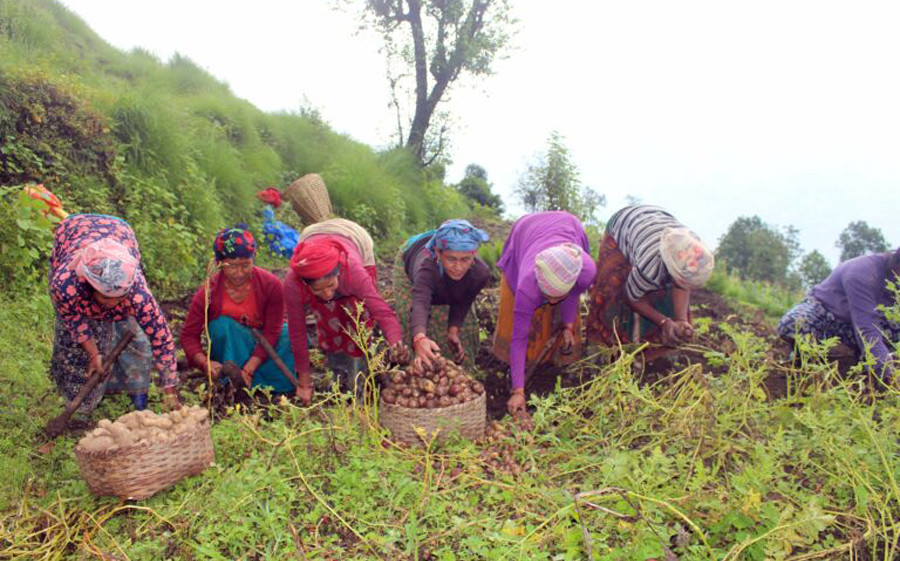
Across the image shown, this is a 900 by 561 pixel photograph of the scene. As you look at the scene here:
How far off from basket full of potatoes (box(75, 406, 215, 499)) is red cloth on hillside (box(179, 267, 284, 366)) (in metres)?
1.04

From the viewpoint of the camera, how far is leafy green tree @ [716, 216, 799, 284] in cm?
1903

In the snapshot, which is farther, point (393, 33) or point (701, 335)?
point (393, 33)

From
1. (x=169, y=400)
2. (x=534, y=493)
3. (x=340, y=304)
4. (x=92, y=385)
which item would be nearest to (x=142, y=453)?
(x=169, y=400)

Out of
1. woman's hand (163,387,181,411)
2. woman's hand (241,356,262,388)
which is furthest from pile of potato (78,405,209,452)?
woman's hand (241,356,262,388)

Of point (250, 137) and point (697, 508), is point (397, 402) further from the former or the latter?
point (250, 137)

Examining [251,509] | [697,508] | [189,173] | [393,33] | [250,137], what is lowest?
[251,509]

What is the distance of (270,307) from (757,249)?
61.3 ft

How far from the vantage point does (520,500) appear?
2.48 meters

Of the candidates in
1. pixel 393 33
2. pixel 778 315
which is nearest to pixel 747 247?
pixel 393 33

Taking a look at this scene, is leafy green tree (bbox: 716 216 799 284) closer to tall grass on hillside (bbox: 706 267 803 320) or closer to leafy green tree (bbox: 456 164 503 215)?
leafy green tree (bbox: 456 164 503 215)

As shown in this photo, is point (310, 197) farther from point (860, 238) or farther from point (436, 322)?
point (860, 238)

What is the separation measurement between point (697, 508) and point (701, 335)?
3230 millimetres

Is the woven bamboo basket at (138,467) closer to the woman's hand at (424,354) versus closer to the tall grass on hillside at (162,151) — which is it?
the woman's hand at (424,354)

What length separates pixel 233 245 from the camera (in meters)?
3.59
